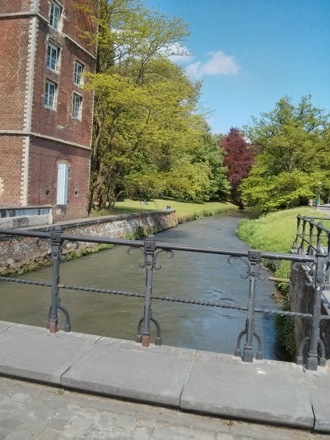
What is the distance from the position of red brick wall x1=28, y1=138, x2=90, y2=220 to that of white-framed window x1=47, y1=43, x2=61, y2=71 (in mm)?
3679

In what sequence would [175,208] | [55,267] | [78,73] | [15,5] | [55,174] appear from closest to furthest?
[55,267], [15,5], [55,174], [78,73], [175,208]

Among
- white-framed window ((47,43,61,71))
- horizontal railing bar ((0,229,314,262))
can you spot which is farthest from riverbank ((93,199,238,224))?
horizontal railing bar ((0,229,314,262))

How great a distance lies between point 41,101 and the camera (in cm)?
1756

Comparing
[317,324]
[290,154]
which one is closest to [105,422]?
[317,324]

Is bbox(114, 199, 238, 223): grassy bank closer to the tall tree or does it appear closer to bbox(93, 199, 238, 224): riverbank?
bbox(93, 199, 238, 224): riverbank

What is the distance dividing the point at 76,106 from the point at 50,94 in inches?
103

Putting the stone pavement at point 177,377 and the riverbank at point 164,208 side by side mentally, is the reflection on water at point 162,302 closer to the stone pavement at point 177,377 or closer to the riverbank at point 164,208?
the stone pavement at point 177,377

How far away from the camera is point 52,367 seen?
10.6 ft

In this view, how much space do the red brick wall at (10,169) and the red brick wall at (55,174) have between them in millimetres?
524

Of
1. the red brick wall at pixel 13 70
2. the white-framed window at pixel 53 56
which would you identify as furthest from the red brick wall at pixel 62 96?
the red brick wall at pixel 13 70

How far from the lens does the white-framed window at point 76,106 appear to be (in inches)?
813

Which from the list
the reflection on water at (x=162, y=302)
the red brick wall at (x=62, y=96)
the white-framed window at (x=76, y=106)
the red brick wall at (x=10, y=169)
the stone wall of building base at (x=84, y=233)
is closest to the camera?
the reflection on water at (x=162, y=302)

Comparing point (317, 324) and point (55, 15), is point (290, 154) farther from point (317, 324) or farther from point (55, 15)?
point (317, 324)

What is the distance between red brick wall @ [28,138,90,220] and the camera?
17484 mm
